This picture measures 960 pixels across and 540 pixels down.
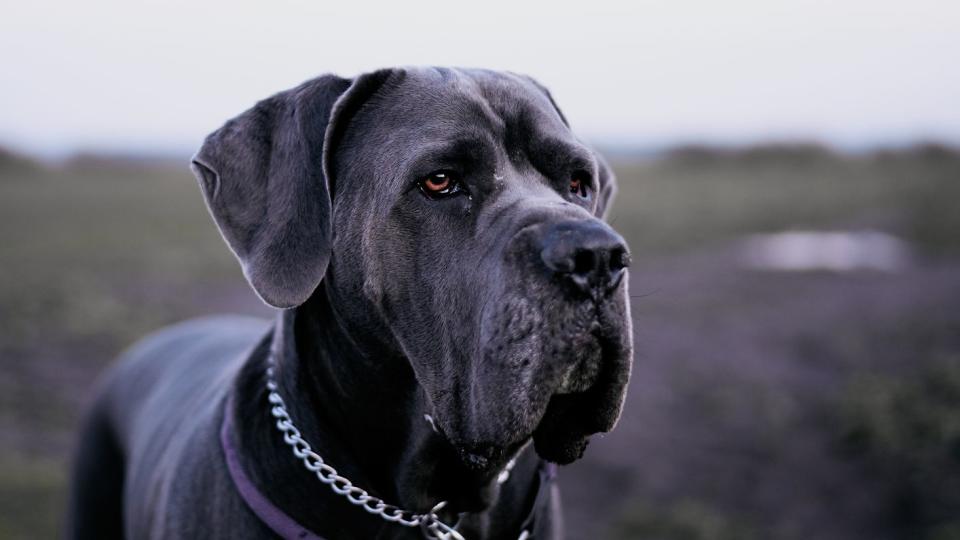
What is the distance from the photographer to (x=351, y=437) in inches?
97.3

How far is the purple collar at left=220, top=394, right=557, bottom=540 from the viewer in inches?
92.0

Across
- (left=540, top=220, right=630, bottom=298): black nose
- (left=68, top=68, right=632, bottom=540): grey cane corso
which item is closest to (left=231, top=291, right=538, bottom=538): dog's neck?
(left=68, top=68, right=632, bottom=540): grey cane corso

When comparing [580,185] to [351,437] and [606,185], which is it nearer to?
[606,185]

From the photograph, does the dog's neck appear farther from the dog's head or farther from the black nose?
the black nose

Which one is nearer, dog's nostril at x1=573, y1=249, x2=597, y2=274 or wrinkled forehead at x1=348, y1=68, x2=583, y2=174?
dog's nostril at x1=573, y1=249, x2=597, y2=274

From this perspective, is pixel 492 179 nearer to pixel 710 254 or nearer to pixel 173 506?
pixel 173 506

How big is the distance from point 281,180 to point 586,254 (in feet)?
3.20

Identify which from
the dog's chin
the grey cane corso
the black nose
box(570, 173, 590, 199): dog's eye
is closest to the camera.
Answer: the black nose

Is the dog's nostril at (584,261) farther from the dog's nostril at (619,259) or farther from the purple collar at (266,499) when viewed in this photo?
the purple collar at (266,499)

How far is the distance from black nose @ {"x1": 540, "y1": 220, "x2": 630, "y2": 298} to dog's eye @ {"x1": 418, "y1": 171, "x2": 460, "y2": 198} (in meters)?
0.41

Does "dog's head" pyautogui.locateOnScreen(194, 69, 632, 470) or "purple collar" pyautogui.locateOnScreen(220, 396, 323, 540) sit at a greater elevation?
"dog's head" pyautogui.locateOnScreen(194, 69, 632, 470)

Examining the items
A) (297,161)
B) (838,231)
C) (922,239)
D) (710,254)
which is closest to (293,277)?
(297,161)

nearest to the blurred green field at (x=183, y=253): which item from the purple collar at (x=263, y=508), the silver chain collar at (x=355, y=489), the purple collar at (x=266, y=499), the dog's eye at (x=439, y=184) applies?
the purple collar at (x=266, y=499)

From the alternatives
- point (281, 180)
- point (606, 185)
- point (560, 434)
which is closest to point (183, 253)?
point (606, 185)
